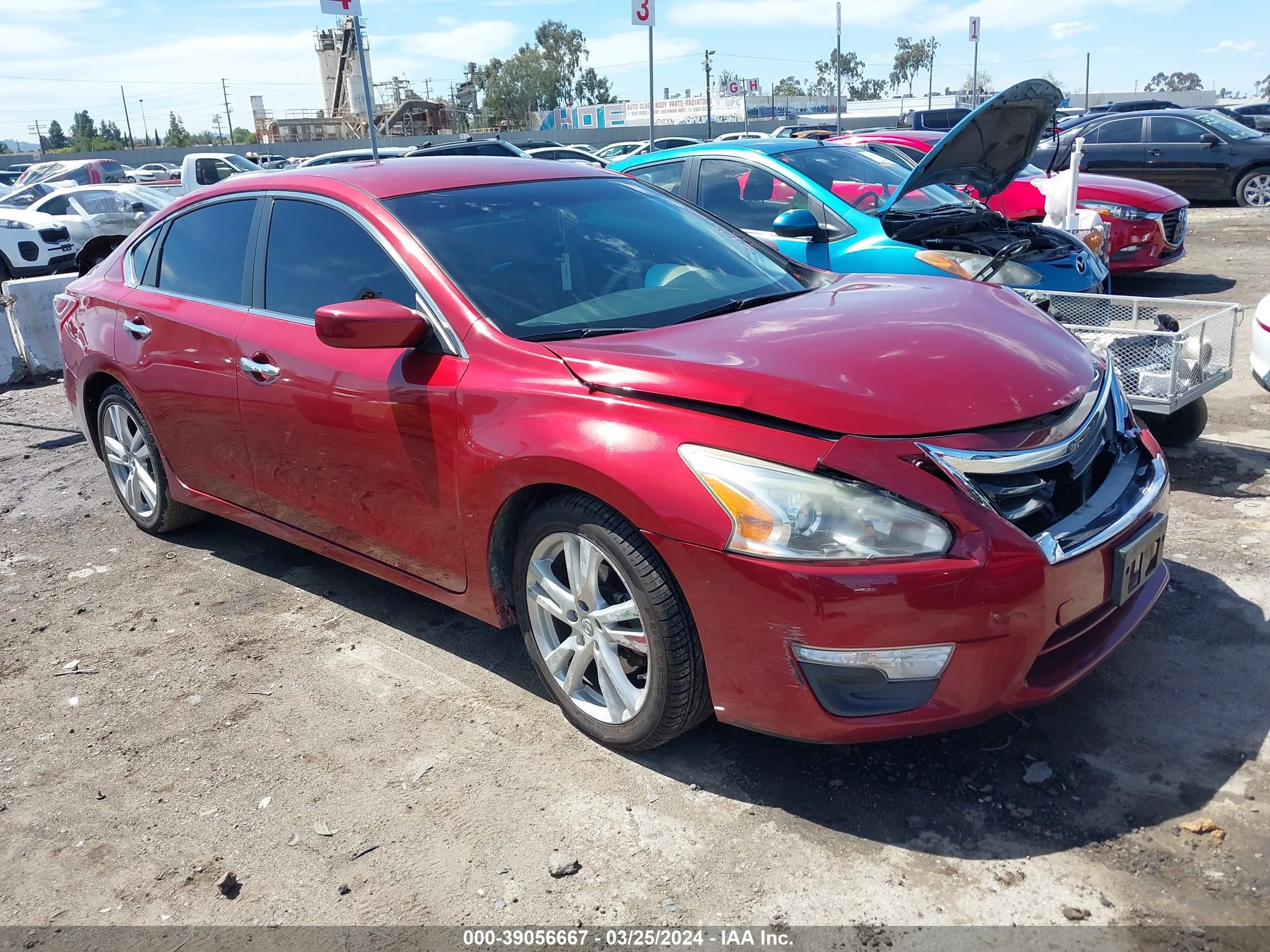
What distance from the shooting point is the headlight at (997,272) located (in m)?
5.97

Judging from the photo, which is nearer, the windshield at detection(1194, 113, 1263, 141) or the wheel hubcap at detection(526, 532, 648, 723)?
the wheel hubcap at detection(526, 532, 648, 723)

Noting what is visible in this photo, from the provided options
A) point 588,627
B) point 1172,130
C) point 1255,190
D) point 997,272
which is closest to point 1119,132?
point 1172,130

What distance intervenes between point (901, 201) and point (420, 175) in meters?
4.12

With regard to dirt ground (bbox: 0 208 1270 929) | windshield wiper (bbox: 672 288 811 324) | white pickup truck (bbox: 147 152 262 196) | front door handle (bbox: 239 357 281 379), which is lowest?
dirt ground (bbox: 0 208 1270 929)

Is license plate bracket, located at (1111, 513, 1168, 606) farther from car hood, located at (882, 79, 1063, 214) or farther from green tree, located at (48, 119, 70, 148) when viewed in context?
green tree, located at (48, 119, 70, 148)

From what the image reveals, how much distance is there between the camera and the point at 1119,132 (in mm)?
15961

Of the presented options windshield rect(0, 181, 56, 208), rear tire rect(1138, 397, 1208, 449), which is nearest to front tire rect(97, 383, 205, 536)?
rear tire rect(1138, 397, 1208, 449)

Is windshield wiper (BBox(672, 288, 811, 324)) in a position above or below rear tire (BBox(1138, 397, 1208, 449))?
above

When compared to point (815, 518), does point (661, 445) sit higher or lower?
higher

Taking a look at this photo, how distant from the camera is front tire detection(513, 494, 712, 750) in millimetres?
2623

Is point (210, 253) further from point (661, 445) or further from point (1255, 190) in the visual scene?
point (1255, 190)

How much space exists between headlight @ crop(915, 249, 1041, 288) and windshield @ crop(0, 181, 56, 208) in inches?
616

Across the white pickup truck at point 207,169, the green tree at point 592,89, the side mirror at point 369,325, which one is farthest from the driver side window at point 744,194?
A: the green tree at point 592,89

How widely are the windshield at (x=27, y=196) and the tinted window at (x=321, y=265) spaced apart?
610 inches
